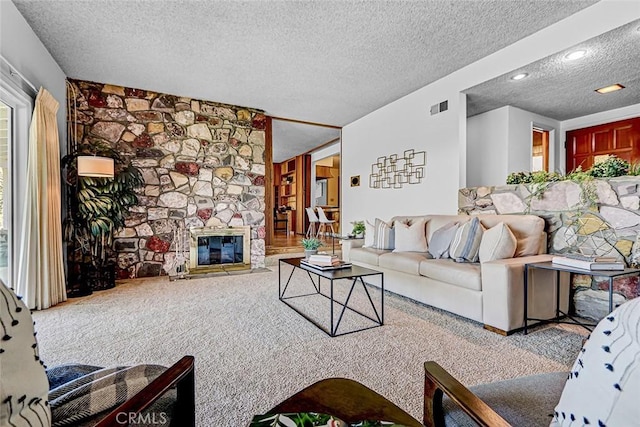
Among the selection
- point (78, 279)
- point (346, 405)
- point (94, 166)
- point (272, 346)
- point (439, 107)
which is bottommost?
point (272, 346)

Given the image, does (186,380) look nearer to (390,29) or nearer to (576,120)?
(390,29)

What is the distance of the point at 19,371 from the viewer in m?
0.54

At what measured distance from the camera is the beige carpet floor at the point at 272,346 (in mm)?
1705

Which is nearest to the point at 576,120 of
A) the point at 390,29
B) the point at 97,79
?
the point at 390,29

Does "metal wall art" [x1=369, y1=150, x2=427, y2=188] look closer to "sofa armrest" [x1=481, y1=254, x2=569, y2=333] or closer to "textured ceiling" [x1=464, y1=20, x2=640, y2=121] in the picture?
"textured ceiling" [x1=464, y1=20, x2=640, y2=121]

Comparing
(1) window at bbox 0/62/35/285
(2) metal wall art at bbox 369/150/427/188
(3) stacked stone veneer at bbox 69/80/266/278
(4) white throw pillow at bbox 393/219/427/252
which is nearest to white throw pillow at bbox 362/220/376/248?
(4) white throw pillow at bbox 393/219/427/252

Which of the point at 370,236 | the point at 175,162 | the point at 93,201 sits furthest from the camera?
the point at 175,162

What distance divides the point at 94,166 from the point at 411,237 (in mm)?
3713

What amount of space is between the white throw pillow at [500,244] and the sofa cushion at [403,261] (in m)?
0.66

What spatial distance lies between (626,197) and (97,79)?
593cm

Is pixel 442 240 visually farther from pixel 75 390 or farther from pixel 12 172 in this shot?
pixel 12 172

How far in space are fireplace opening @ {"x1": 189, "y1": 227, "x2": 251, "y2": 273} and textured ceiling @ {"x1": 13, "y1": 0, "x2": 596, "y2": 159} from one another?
213 cm

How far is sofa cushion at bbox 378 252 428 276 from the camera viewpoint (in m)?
3.22

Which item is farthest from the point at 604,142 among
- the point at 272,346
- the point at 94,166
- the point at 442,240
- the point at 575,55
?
the point at 94,166
